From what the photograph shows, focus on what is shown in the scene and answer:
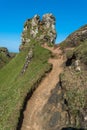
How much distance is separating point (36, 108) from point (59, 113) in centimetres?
491

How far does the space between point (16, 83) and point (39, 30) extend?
28.3 metres

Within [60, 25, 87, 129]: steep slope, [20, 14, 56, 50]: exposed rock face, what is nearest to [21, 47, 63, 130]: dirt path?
[60, 25, 87, 129]: steep slope

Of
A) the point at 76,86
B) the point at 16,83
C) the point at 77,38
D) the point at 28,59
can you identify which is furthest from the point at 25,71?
the point at 76,86

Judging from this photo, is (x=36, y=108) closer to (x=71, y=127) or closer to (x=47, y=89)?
(x=47, y=89)

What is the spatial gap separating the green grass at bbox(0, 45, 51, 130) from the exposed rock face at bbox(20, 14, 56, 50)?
339 inches

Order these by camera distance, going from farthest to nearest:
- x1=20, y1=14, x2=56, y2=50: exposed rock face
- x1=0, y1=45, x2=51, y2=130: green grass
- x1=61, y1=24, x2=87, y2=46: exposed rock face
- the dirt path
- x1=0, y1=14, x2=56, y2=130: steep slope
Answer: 1. x1=20, y1=14, x2=56, y2=50: exposed rock face
2. x1=61, y1=24, x2=87, y2=46: exposed rock face
3. x1=0, y1=14, x2=56, y2=130: steep slope
4. x1=0, y1=45, x2=51, y2=130: green grass
5. the dirt path

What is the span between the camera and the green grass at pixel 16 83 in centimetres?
4731

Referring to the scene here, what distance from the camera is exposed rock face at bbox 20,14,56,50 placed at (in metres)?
80.6

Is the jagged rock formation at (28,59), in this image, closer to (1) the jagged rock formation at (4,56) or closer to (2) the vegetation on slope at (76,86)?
(2) the vegetation on slope at (76,86)

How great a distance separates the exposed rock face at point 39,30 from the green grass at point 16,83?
28.3 ft

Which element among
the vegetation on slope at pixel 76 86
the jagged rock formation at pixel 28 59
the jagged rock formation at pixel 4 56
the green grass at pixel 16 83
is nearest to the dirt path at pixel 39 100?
the green grass at pixel 16 83

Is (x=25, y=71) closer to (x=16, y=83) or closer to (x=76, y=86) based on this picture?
(x=16, y=83)

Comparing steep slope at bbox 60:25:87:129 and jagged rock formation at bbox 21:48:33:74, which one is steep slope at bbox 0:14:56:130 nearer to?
jagged rock formation at bbox 21:48:33:74

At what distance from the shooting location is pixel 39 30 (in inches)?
3292
